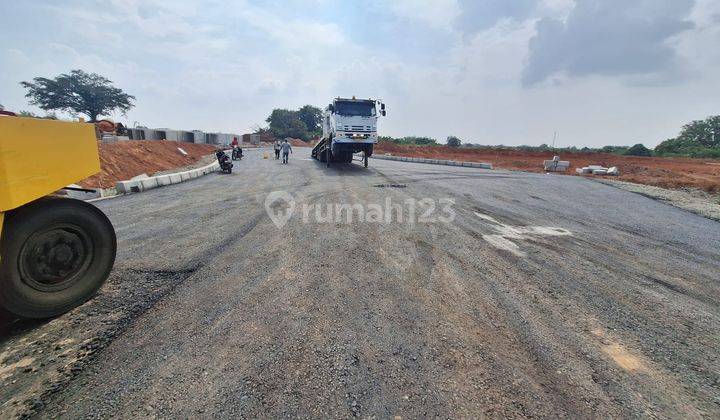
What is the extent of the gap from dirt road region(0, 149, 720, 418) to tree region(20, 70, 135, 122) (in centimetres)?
5200

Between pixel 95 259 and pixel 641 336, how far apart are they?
5.52 m

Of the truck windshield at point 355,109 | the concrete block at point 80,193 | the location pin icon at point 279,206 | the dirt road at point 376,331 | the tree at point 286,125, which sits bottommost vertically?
the dirt road at point 376,331

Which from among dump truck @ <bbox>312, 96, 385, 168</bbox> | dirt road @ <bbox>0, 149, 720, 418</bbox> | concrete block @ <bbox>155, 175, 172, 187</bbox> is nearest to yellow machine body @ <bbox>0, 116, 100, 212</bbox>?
dirt road @ <bbox>0, 149, 720, 418</bbox>

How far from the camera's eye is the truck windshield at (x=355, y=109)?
55.0 feet

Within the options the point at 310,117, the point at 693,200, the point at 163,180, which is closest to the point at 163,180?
the point at 163,180

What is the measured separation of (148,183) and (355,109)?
10372 mm

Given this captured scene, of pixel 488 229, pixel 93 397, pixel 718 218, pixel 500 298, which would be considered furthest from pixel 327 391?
pixel 718 218

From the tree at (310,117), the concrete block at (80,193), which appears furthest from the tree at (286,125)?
the concrete block at (80,193)

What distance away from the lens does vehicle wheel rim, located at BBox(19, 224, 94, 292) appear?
281 cm

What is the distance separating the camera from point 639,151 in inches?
1652

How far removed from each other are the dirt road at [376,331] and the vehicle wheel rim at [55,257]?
34 cm

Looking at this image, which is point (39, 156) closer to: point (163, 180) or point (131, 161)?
point (163, 180)

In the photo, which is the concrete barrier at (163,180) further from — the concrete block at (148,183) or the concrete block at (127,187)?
the concrete block at (127,187)

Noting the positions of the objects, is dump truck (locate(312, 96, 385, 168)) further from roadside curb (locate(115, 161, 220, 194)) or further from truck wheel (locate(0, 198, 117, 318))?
truck wheel (locate(0, 198, 117, 318))
